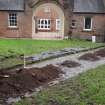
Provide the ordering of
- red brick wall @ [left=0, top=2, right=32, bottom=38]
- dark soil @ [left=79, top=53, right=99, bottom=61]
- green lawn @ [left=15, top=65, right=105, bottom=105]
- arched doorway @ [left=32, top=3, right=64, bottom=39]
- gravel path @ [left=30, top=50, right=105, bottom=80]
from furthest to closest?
red brick wall @ [left=0, top=2, right=32, bottom=38], arched doorway @ [left=32, top=3, right=64, bottom=39], dark soil @ [left=79, top=53, right=99, bottom=61], gravel path @ [left=30, top=50, right=105, bottom=80], green lawn @ [left=15, top=65, right=105, bottom=105]

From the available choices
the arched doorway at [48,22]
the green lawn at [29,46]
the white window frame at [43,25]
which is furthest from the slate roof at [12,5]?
the green lawn at [29,46]

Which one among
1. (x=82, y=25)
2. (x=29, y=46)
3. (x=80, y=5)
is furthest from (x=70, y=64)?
(x=80, y=5)

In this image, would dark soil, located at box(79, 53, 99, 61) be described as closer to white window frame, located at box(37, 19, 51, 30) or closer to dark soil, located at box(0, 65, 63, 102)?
dark soil, located at box(0, 65, 63, 102)

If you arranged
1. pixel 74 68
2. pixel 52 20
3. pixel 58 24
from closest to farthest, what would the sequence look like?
1. pixel 74 68
2. pixel 52 20
3. pixel 58 24

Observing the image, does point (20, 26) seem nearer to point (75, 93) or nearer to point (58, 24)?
point (58, 24)

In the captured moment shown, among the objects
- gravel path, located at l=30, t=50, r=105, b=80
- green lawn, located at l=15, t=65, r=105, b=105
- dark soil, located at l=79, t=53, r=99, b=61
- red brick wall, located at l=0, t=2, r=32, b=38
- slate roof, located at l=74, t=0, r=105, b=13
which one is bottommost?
dark soil, located at l=79, t=53, r=99, b=61

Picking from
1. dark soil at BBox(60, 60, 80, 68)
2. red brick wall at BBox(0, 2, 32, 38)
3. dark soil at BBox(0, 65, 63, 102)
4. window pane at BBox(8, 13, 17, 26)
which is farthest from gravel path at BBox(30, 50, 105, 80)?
window pane at BBox(8, 13, 17, 26)

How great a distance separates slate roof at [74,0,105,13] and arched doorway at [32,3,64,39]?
1.81 meters

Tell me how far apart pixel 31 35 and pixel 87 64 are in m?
21.3

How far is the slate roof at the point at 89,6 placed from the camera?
42.1 metres

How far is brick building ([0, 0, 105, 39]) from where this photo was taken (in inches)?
1652

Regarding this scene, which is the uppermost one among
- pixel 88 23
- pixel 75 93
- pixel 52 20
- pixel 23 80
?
pixel 52 20

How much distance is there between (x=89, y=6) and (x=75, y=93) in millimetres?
30682

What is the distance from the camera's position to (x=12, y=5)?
42344 mm
